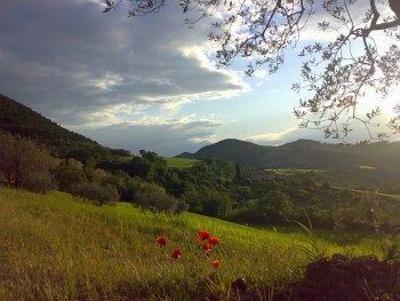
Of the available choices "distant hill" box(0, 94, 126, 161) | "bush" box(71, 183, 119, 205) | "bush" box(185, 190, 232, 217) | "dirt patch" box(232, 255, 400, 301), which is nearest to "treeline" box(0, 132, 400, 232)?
"bush" box(71, 183, 119, 205)

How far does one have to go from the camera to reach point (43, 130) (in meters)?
116

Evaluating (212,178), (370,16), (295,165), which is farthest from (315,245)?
(295,165)

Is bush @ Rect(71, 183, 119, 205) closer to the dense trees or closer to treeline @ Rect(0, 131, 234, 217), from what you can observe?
treeline @ Rect(0, 131, 234, 217)

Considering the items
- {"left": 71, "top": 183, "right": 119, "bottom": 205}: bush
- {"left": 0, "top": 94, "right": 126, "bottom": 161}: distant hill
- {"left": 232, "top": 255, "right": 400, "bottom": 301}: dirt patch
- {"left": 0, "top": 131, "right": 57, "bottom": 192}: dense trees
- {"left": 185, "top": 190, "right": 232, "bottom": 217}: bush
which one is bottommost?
{"left": 185, "top": 190, "right": 232, "bottom": 217}: bush

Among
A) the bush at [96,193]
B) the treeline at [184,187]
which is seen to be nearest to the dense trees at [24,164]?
the treeline at [184,187]

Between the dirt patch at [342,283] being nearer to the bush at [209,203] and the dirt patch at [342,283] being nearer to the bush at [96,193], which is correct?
the bush at [96,193]

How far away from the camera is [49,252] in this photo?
9953 millimetres

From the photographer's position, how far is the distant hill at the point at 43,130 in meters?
106

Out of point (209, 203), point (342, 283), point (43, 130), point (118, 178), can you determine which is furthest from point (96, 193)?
point (43, 130)

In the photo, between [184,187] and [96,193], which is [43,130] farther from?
[96,193]

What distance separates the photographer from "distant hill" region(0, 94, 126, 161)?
106 metres

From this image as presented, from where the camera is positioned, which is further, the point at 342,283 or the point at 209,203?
the point at 209,203

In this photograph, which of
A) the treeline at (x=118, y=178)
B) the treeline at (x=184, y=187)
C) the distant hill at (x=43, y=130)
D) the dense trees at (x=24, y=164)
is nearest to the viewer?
the treeline at (x=184, y=187)

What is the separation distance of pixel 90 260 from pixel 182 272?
168cm
